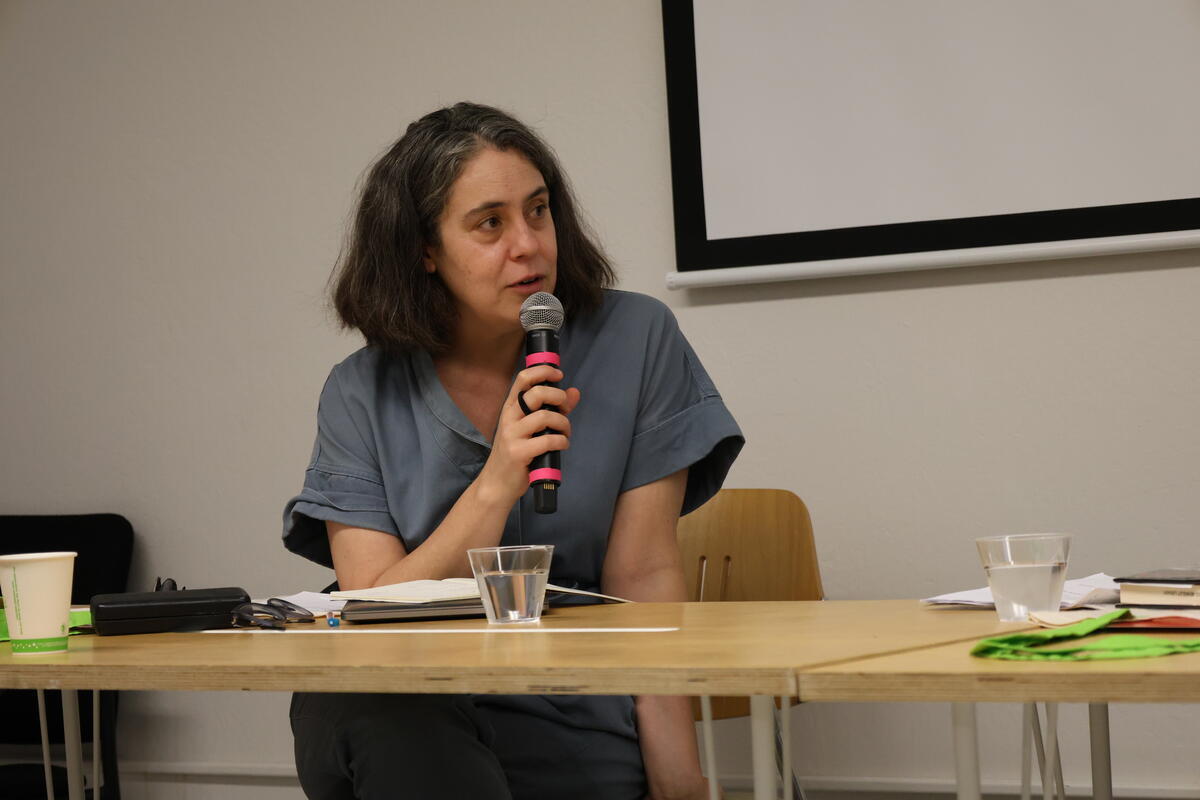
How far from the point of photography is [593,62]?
2445 millimetres

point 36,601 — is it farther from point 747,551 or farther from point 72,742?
point 747,551

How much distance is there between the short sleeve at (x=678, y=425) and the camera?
4.77 ft

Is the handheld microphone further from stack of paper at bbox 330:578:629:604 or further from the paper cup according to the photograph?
the paper cup

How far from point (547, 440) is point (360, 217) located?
0.55 m

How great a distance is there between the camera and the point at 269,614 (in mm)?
1160

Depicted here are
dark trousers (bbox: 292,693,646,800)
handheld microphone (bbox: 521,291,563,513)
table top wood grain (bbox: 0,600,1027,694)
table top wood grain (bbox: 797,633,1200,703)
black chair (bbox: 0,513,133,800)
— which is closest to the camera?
table top wood grain (bbox: 797,633,1200,703)

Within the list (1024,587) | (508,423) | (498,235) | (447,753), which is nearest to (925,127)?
(498,235)

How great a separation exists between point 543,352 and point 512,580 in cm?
30

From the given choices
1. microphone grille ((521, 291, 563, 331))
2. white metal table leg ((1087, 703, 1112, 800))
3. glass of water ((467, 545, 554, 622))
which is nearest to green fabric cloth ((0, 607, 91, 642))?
glass of water ((467, 545, 554, 622))

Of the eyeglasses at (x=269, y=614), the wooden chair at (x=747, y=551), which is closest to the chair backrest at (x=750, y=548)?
the wooden chair at (x=747, y=551)

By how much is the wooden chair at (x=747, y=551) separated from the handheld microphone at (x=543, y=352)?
51 cm

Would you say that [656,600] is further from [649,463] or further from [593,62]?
[593,62]

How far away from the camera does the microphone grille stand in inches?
51.2

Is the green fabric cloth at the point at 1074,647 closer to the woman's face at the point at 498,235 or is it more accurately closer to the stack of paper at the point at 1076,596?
the stack of paper at the point at 1076,596
